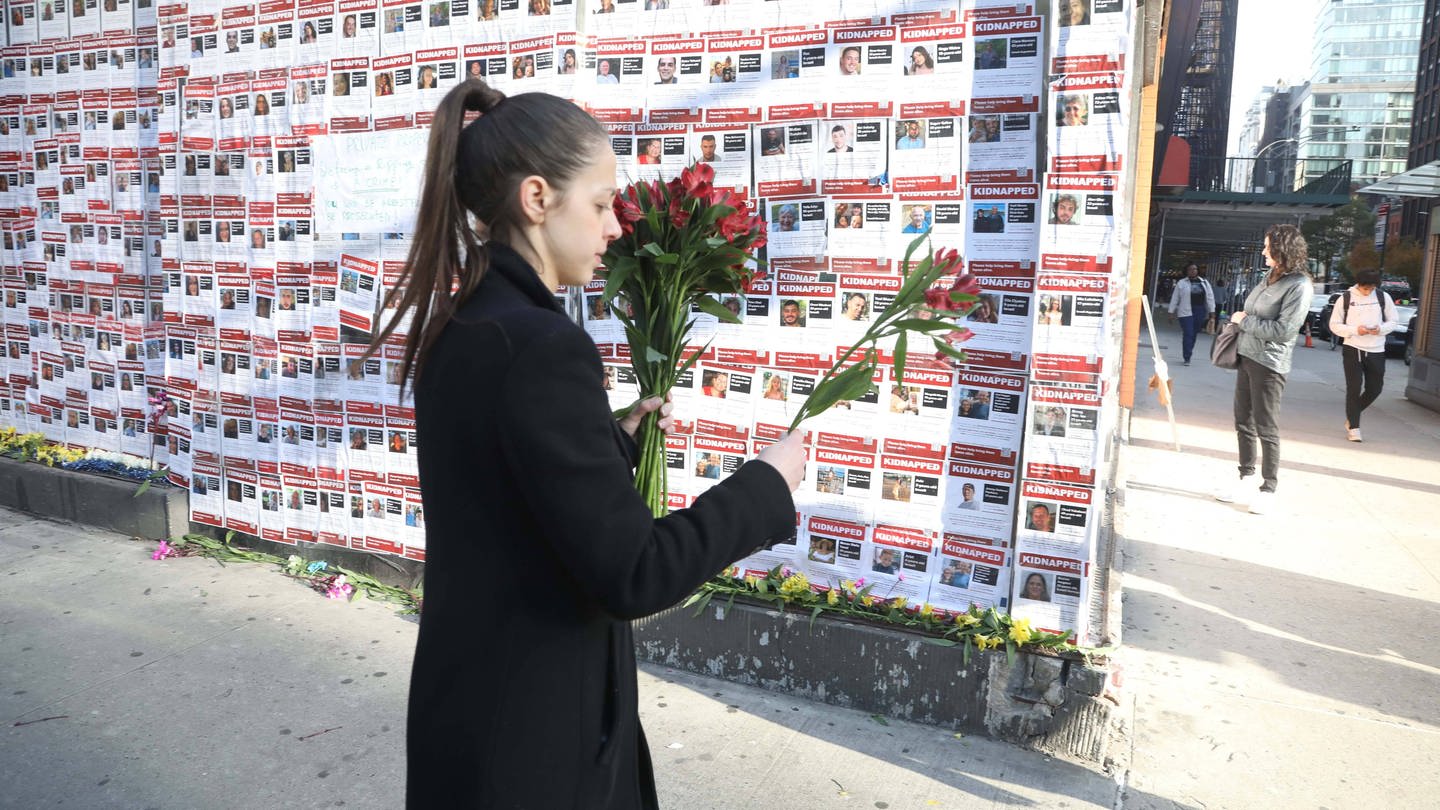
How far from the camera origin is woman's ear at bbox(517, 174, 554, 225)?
4.76 feet

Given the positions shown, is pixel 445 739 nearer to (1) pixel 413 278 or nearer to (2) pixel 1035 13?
(1) pixel 413 278

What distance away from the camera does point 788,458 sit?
5.23ft

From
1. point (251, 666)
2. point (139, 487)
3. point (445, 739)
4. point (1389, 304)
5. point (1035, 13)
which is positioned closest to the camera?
point (445, 739)

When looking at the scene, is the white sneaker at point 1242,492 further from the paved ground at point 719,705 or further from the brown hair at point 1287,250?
the brown hair at point 1287,250

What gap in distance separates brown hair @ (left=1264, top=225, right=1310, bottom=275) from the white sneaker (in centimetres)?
158

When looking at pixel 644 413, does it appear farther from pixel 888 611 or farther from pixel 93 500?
pixel 93 500

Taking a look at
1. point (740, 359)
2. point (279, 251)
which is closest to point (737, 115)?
point (740, 359)

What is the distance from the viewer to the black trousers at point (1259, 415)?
7.07m

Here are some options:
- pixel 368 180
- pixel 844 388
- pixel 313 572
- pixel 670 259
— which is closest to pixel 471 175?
pixel 844 388

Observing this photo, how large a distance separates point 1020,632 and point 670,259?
1.92 meters

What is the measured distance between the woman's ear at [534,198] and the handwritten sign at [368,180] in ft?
10.7

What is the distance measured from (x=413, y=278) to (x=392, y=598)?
12.4ft

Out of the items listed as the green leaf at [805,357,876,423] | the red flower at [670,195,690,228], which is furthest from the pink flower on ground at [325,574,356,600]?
the green leaf at [805,357,876,423]

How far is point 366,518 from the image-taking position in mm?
4914
